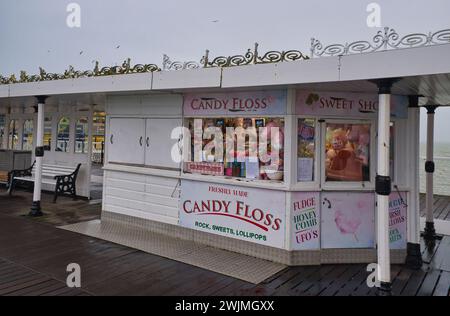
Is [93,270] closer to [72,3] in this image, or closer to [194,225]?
[194,225]

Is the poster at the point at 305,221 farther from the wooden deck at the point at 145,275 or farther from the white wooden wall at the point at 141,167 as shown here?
the white wooden wall at the point at 141,167

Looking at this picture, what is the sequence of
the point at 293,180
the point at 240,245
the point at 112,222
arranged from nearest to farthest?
the point at 293,180
the point at 240,245
the point at 112,222

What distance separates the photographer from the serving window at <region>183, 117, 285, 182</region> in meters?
4.61

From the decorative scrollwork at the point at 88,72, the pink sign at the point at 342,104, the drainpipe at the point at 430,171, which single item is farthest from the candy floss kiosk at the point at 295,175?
the drainpipe at the point at 430,171

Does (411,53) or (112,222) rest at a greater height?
(411,53)

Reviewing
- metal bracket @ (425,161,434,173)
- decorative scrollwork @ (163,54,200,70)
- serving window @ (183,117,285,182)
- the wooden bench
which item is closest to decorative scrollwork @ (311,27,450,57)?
serving window @ (183,117,285,182)

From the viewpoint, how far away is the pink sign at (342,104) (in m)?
4.39

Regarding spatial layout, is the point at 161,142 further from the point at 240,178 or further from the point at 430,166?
the point at 430,166

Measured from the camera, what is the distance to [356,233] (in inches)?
178

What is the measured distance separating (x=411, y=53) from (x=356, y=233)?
7.95 feet

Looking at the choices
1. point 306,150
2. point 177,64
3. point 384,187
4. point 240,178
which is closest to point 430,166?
point 306,150

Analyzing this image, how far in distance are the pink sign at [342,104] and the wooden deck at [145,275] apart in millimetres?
1942
